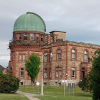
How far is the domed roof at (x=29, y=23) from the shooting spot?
6512 cm

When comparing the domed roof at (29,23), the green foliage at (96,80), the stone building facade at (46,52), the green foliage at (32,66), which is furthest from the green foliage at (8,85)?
the green foliage at (96,80)

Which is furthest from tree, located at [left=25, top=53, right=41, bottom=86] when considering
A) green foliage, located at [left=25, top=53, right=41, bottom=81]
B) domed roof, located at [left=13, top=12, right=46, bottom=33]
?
domed roof, located at [left=13, top=12, right=46, bottom=33]

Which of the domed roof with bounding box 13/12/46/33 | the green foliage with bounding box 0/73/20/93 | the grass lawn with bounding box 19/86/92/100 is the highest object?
the domed roof with bounding box 13/12/46/33

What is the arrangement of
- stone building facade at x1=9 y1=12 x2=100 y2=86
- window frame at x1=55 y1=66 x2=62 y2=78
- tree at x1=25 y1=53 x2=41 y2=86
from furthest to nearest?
window frame at x1=55 y1=66 x2=62 y2=78
stone building facade at x1=9 y1=12 x2=100 y2=86
tree at x1=25 y1=53 x2=41 y2=86

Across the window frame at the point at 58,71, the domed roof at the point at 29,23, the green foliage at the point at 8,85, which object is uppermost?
the domed roof at the point at 29,23

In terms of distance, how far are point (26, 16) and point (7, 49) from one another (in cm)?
979

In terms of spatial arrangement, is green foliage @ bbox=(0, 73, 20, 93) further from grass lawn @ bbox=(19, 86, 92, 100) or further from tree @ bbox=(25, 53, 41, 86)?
tree @ bbox=(25, 53, 41, 86)

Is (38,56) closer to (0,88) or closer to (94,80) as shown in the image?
(0,88)

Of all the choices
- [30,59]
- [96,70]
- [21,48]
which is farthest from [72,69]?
[96,70]

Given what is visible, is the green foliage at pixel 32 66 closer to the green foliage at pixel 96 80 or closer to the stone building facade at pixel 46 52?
the stone building facade at pixel 46 52

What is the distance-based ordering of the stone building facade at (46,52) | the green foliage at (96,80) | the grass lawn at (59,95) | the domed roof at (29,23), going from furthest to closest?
the domed roof at (29,23), the stone building facade at (46,52), the grass lawn at (59,95), the green foliage at (96,80)

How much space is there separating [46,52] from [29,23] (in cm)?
770

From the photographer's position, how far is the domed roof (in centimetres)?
6512

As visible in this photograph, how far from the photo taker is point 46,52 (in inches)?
2537
